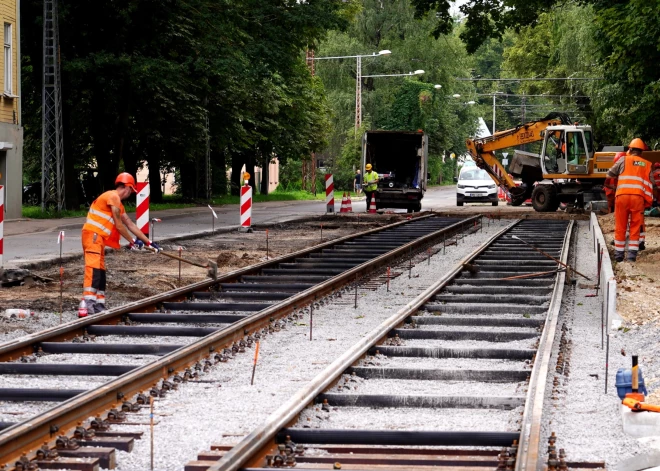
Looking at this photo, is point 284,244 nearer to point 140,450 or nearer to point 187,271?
point 187,271

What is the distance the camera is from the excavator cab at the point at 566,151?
38.7 m

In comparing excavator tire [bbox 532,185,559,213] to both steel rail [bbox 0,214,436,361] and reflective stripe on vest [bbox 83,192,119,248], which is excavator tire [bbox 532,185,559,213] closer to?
steel rail [bbox 0,214,436,361]

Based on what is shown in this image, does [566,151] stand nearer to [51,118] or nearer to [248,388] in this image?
[51,118]

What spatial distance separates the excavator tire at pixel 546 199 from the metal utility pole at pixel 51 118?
53.1 feet

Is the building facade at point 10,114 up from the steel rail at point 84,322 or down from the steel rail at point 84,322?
up

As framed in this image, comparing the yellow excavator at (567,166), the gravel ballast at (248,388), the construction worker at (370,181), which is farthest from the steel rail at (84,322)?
the yellow excavator at (567,166)

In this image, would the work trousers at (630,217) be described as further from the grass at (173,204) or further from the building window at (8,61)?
the building window at (8,61)

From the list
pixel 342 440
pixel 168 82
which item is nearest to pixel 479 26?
pixel 168 82

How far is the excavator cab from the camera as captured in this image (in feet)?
127

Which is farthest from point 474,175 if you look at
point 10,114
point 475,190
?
point 10,114

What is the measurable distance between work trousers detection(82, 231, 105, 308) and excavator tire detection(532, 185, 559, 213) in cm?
2871

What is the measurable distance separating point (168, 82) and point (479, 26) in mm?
9297

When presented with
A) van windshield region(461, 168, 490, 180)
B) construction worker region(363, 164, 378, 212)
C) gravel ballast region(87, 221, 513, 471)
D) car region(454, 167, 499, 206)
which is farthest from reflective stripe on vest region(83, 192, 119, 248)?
van windshield region(461, 168, 490, 180)

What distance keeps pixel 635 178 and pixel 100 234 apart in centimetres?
888
